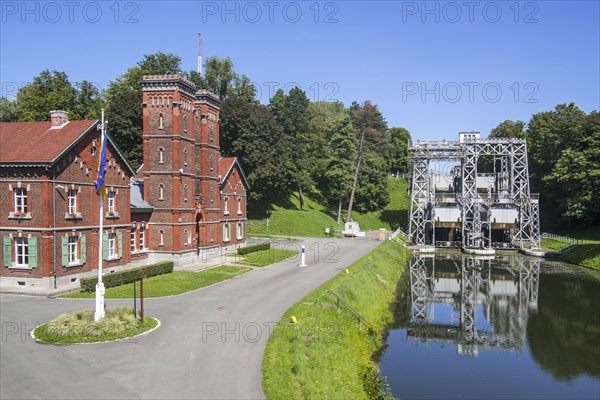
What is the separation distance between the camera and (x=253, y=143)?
69.2m

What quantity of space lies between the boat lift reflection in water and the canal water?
0.06 meters

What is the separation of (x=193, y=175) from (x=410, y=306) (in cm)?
2182

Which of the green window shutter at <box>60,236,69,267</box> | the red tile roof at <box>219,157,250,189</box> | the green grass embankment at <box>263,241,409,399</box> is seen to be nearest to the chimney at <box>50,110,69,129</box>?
the green window shutter at <box>60,236,69,267</box>

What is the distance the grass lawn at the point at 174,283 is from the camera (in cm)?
2997

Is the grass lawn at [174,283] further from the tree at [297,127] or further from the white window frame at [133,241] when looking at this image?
the tree at [297,127]

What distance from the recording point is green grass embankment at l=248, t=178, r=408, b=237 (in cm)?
7362

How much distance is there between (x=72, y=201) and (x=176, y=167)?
10.1 metres

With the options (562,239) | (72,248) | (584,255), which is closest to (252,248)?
(72,248)

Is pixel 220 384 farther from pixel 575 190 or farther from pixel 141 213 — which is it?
pixel 575 190

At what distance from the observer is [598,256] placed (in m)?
52.6

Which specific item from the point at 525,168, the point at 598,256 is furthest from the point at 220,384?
the point at 525,168

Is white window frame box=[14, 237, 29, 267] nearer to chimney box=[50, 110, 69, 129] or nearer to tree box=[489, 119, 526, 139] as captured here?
chimney box=[50, 110, 69, 129]

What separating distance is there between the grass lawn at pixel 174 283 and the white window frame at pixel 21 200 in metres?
6.36

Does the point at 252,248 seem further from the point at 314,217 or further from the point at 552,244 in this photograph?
the point at 552,244
